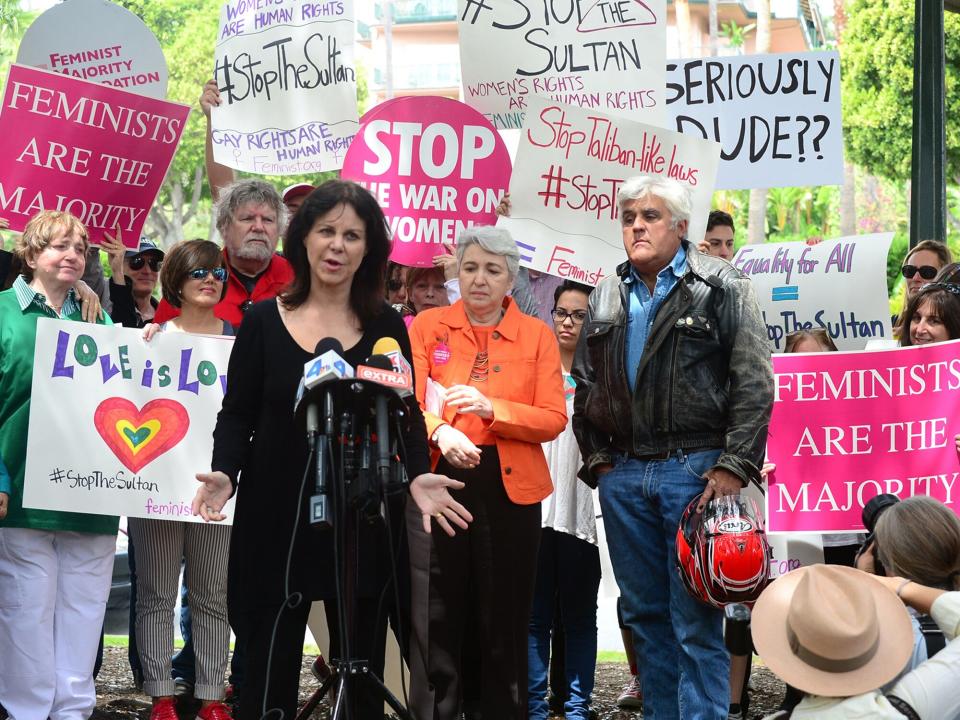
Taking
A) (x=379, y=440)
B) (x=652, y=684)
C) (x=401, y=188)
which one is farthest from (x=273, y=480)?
(x=401, y=188)

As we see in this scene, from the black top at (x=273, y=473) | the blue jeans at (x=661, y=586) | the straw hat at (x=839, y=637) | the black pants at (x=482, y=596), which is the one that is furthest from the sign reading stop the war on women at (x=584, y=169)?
the straw hat at (x=839, y=637)

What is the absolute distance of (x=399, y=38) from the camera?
69.0 meters

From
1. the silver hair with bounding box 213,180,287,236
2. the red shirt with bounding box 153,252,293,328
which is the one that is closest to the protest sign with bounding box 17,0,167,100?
the silver hair with bounding box 213,180,287,236

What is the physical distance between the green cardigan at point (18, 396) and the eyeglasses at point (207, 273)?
73 cm

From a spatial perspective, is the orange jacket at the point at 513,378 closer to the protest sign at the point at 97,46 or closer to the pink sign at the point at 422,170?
the pink sign at the point at 422,170

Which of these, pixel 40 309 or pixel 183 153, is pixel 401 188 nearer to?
pixel 40 309

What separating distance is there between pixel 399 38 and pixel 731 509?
Answer: 217 ft

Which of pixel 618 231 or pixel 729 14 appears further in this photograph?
pixel 729 14

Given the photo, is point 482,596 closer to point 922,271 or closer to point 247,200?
point 247,200

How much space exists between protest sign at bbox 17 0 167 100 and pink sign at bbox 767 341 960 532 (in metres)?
3.91

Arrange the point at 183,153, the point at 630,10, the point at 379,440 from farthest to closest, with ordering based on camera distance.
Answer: the point at 183,153, the point at 630,10, the point at 379,440

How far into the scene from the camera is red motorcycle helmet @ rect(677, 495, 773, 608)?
16.5 feet

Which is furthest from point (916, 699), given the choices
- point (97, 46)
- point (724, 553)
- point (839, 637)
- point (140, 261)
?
point (97, 46)

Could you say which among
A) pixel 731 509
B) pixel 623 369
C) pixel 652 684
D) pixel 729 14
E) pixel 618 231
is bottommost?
pixel 652 684
